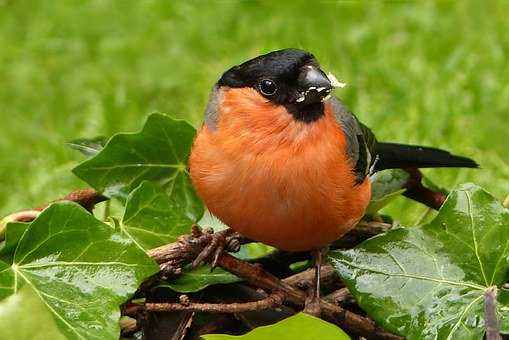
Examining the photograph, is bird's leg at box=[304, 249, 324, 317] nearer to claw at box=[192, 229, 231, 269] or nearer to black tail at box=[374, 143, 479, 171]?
claw at box=[192, 229, 231, 269]

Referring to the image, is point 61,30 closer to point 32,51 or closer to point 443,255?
point 32,51

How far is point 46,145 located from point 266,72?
2.45 metres

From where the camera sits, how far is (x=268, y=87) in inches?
88.0

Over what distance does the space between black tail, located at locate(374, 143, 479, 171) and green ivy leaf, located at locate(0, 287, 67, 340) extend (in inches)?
48.0

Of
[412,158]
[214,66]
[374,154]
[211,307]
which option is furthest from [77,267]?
[214,66]

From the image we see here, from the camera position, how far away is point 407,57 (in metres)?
5.08

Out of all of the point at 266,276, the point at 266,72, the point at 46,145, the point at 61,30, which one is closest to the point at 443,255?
the point at 266,276

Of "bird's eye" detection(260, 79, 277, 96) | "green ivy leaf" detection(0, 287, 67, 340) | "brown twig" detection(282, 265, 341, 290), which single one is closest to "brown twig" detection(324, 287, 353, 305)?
"brown twig" detection(282, 265, 341, 290)

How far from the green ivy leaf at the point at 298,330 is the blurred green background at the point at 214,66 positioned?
7.77 feet

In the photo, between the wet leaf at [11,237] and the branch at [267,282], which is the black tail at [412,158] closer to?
the branch at [267,282]

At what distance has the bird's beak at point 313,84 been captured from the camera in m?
2.14

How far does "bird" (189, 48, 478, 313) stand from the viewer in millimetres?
2131

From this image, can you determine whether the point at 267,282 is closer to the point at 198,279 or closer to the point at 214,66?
the point at 198,279

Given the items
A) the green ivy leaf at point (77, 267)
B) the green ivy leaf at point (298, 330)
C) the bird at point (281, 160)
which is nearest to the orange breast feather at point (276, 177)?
the bird at point (281, 160)
